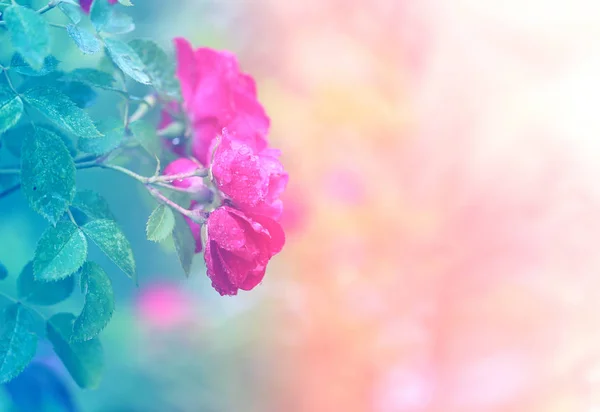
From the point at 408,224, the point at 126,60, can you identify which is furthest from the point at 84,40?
the point at 408,224

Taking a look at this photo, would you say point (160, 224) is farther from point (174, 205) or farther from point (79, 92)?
point (79, 92)

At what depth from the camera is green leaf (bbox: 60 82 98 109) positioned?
442mm

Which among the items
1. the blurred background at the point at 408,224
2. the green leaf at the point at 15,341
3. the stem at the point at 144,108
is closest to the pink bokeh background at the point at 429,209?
the blurred background at the point at 408,224

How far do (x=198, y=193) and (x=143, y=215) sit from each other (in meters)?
0.19

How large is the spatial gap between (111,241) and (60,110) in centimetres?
10

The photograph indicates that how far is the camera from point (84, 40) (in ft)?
1.22

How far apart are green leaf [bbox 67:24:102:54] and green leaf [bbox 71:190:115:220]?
12 centimetres

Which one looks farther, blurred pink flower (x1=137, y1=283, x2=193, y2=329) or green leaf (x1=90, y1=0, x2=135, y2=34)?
blurred pink flower (x1=137, y1=283, x2=193, y2=329)

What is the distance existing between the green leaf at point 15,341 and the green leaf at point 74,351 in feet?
0.10

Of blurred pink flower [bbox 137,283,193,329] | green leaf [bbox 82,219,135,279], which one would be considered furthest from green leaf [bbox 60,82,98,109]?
blurred pink flower [bbox 137,283,193,329]

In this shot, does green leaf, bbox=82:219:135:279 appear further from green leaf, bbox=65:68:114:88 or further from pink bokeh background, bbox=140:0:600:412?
pink bokeh background, bbox=140:0:600:412

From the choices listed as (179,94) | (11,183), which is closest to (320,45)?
(179,94)

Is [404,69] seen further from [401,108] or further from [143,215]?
[143,215]

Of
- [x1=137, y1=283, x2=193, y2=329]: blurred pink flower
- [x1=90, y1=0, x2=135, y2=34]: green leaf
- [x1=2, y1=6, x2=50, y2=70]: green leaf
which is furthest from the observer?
[x1=137, y1=283, x2=193, y2=329]: blurred pink flower
